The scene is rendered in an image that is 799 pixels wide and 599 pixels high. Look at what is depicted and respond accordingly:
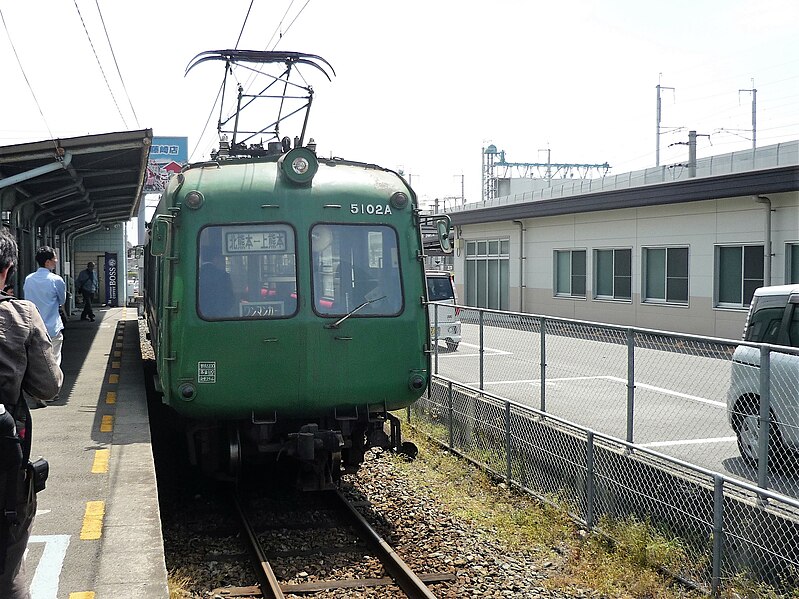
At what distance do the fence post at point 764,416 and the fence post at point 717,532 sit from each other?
1.03 ft

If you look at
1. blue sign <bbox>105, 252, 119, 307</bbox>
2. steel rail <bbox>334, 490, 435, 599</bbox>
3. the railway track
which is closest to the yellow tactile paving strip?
the railway track

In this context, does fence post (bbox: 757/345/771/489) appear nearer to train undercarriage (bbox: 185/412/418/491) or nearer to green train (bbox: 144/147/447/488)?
green train (bbox: 144/147/447/488)

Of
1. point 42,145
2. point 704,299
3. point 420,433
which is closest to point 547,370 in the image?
point 420,433

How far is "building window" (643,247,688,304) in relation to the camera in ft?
63.3

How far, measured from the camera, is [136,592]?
4.51 m

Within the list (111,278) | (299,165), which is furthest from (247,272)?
(111,278)

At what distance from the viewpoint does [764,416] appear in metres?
5.79

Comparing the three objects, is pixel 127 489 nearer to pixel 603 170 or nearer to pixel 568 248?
pixel 568 248

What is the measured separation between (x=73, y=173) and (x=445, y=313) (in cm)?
601

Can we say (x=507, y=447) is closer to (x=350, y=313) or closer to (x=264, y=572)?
(x=350, y=313)

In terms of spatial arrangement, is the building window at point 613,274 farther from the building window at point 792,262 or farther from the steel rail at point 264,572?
the steel rail at point 264,572

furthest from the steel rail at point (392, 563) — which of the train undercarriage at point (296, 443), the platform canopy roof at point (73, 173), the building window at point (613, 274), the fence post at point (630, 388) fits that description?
the building window at point (613, 274)

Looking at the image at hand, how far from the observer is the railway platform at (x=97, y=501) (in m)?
4.65

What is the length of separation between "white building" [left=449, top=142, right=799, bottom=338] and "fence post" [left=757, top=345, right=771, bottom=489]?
11.0 meters
